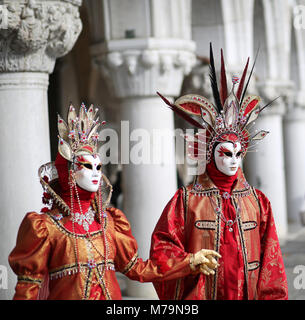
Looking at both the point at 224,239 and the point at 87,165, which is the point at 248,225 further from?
the point at 87,165

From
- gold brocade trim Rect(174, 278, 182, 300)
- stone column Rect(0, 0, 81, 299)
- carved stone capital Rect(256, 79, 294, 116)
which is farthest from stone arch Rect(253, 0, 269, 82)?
gold brocade trim Rect(174, 278, 182, 300)

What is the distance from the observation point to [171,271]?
4.32m

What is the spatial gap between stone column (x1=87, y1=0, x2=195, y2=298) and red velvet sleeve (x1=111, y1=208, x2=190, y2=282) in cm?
299

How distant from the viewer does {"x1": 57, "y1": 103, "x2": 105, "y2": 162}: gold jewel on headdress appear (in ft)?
13.7

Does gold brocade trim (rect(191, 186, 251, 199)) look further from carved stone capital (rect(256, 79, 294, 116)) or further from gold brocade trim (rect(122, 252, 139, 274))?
carved stone capital (rect(256, 79, 294, 116))

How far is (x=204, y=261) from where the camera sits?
432 cm

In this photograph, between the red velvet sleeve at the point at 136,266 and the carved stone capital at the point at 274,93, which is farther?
the carved stone capital at the point at 274,93

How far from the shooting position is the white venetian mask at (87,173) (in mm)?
4145

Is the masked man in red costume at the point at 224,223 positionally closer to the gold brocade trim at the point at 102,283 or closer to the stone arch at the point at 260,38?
the gold brocade trim at the point at 102,283

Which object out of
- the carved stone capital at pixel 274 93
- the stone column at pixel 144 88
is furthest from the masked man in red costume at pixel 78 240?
the carved stone capital at pixel 274 93

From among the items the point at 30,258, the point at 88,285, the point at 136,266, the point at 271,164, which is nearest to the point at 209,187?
the point at 136,266

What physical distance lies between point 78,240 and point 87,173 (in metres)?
0.37

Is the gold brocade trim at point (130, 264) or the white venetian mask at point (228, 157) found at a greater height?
the white venetian mask at point (228, 157)
